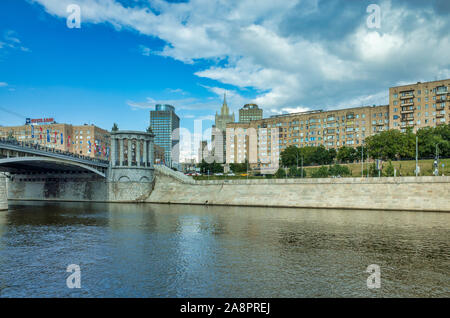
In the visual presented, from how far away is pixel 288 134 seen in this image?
145m

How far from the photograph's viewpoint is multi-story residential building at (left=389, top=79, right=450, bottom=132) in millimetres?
106750

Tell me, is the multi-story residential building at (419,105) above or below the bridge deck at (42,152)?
above

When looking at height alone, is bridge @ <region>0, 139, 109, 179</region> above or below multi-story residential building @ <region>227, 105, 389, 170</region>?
below

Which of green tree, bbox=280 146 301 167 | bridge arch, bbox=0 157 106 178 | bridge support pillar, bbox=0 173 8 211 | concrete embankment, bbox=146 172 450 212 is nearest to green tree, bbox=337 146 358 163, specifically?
green tree, bbox=280 146 301 167

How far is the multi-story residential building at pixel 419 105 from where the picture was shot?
10675 cm

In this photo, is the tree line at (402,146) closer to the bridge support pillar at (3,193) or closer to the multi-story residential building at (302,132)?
the multi-story residential building at (302,132)

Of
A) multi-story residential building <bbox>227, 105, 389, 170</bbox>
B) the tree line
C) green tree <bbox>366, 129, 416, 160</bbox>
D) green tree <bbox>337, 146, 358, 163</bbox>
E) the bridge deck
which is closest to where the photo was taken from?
the bridge deck

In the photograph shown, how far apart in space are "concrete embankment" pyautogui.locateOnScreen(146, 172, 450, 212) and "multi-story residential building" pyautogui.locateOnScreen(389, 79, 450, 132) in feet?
202

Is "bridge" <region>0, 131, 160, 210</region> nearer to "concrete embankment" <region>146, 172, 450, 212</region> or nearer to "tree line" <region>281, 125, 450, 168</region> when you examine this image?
"concrete embankment" <region>146, 172, 450, 212</region>

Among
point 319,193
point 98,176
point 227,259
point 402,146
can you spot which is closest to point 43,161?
point 98,176

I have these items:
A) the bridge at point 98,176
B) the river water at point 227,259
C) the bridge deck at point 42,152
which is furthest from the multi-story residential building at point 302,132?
the river water at point 227,259

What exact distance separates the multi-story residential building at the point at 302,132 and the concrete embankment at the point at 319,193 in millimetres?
68118

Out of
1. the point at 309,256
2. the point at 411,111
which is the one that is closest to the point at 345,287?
the point at 309,256

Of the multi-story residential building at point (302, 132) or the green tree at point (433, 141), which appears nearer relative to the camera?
the green tree at point (433, 141)
